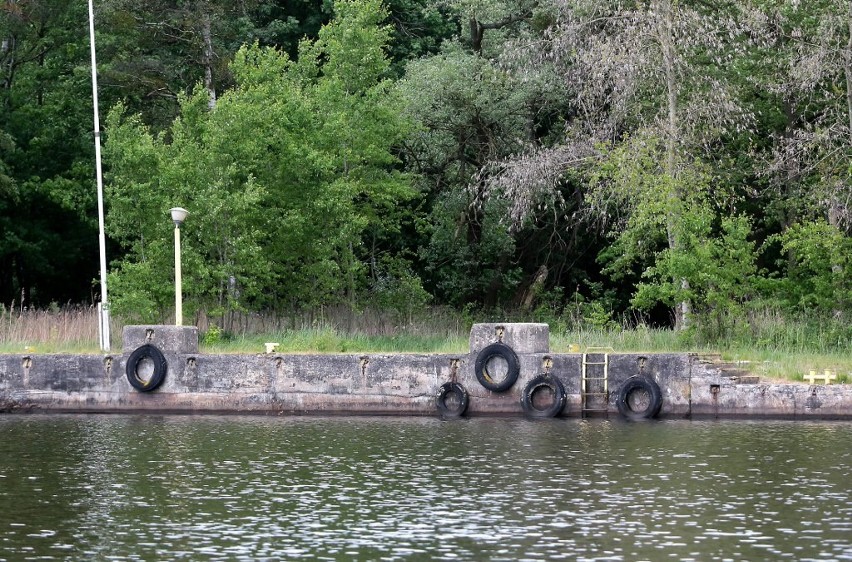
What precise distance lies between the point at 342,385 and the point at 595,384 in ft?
16.5

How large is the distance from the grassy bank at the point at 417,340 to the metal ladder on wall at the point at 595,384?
1145 millimetres

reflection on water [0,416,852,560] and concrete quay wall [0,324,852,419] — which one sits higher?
concrete quay wall [0,324,852,419]

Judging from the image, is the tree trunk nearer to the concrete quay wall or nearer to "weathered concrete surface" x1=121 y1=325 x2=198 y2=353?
the concrete quay wall

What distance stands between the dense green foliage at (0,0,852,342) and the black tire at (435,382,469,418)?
210 inches

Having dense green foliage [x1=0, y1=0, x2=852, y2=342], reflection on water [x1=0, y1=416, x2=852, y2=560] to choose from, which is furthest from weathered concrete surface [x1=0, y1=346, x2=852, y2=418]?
dense green foliage [x1=0, y1=0, x2=852, y2=342]

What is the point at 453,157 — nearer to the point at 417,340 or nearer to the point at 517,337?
the point at 417,340

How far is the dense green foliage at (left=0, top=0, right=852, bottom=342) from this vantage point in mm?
32906

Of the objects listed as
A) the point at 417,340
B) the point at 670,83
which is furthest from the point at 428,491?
the point at 670,83

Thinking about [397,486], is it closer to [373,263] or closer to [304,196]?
[304,196]

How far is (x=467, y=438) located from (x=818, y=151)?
13941mm

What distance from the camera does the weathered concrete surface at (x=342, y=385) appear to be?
26953 mm

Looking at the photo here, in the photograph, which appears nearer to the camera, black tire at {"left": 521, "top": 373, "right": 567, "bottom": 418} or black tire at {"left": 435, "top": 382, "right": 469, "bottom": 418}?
black tire at {"left": 521, "top": 373, "right": 567, "bottom": 418}

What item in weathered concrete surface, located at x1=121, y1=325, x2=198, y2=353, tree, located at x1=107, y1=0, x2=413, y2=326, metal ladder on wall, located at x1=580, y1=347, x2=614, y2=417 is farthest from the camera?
tree, located at x1=107, y1=0, x2=413, y2=326

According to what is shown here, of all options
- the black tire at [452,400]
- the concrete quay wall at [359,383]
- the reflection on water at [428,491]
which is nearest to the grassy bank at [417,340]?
the concrete quay wall at [359,383]
